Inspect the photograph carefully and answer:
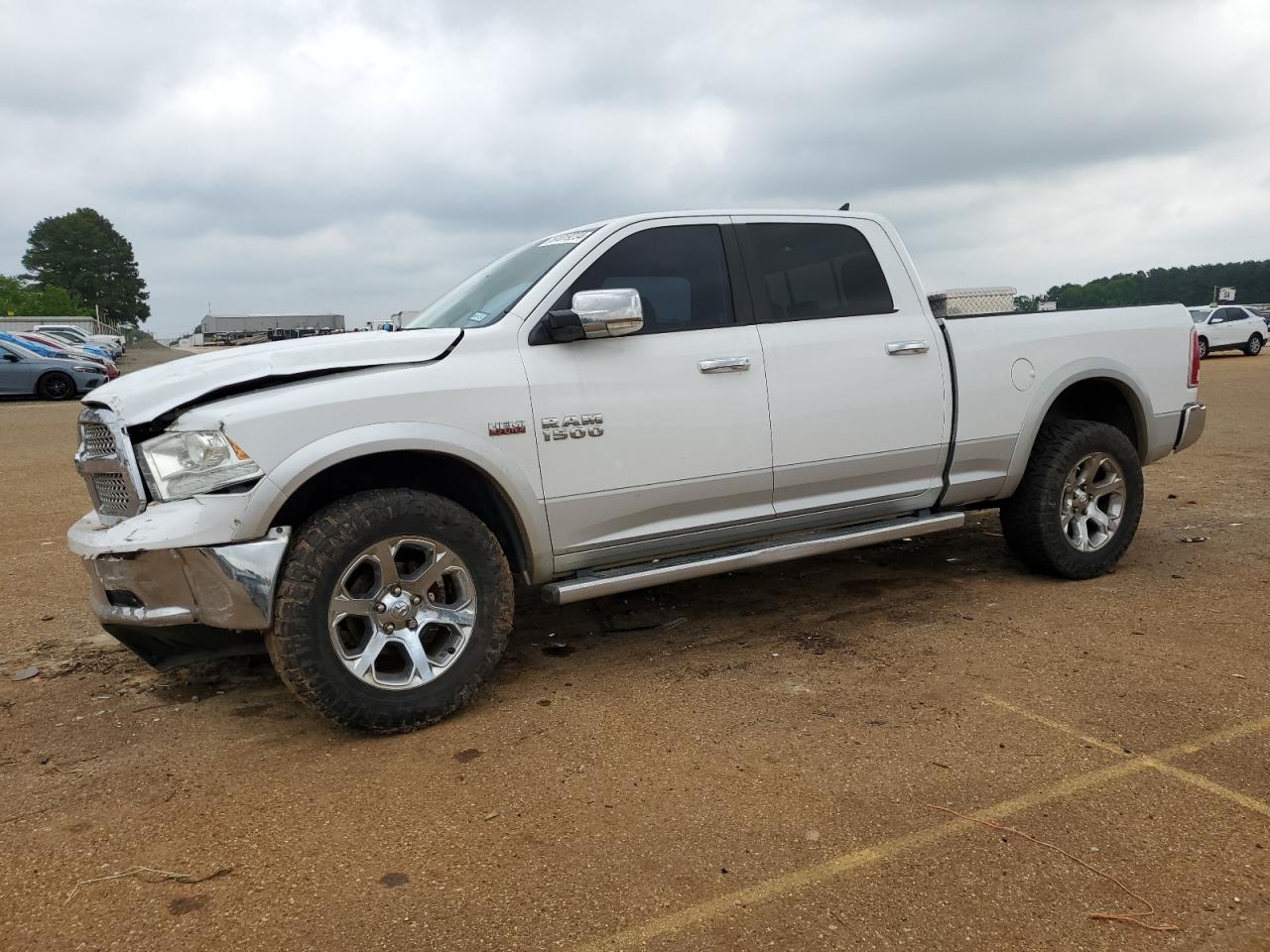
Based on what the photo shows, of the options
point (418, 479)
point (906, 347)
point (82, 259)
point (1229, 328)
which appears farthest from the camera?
point (82, 259)

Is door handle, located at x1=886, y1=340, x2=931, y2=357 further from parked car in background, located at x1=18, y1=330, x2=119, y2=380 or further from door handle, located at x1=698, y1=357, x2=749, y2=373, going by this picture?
parked car in background, located at x1=18, y1=330, x2=119, y2=380

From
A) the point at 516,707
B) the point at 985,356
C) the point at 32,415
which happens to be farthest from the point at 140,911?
the point at 32,415

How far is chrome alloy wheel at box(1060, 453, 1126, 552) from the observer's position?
5199 millimetres

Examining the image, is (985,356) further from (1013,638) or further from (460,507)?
(460,507)

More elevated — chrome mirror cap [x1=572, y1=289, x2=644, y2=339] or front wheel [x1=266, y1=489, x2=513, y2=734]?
chrome mirror cap [x1=572, y1=289, x2=644, y2=339]

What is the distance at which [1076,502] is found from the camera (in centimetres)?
524

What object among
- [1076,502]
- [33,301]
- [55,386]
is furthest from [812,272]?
[33,301]

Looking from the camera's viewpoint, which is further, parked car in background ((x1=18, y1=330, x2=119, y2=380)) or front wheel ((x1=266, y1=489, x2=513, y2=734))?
parked car in background ((x1=18, y1=330, x2=119, y2=380))

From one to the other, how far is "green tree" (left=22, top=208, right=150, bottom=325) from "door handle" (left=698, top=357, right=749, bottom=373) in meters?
113

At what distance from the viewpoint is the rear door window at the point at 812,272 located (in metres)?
4.49

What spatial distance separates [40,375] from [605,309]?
875 inches

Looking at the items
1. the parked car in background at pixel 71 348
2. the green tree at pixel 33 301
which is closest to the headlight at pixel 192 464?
the parked car in background at pixel 71 348

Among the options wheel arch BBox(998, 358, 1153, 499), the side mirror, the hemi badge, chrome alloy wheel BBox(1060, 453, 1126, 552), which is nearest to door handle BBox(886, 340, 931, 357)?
wheel arch BBox(998, 358, 1153, 499)

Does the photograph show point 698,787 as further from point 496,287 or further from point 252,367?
point 496,287
